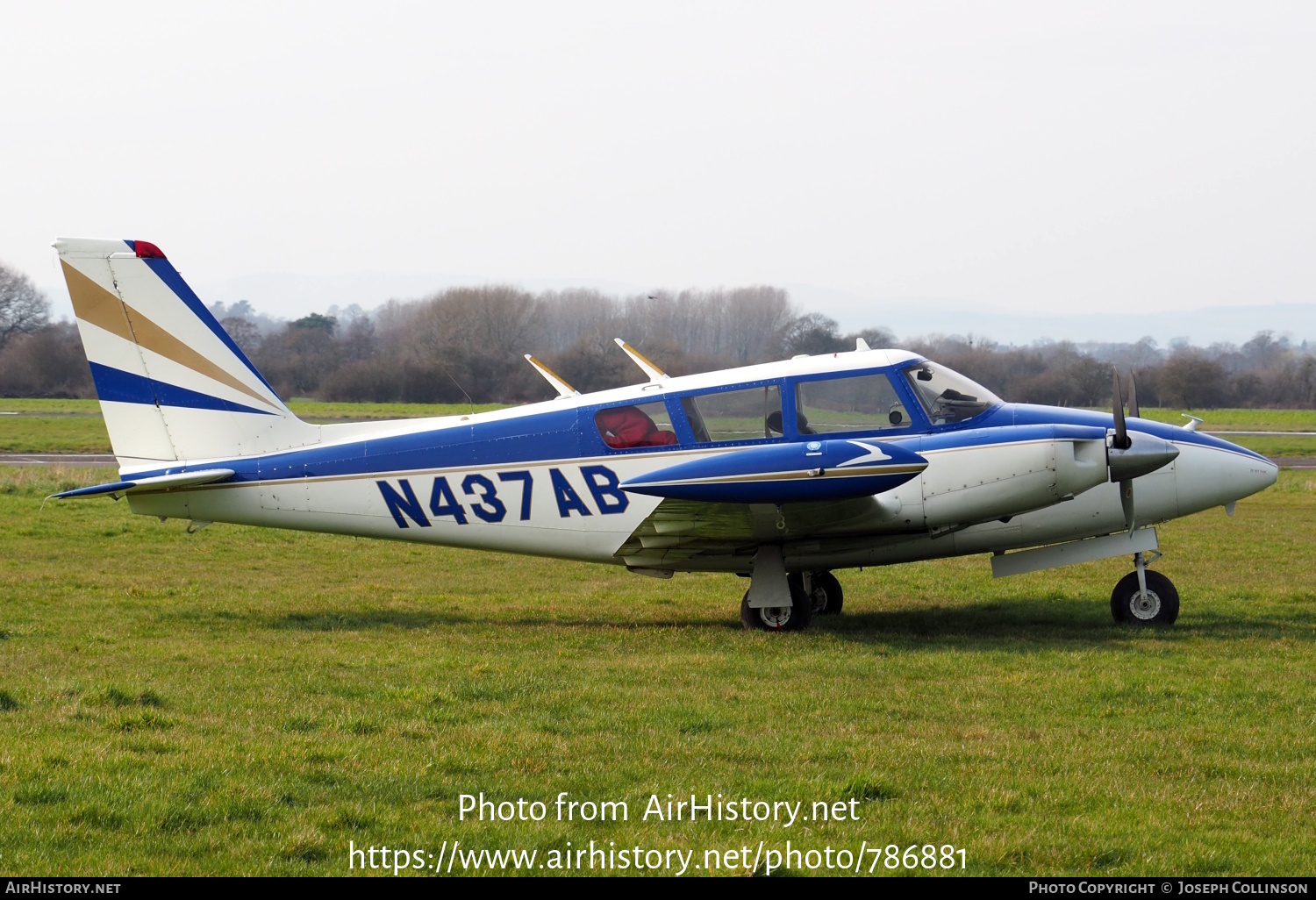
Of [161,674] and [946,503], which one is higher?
Result: [946,503]

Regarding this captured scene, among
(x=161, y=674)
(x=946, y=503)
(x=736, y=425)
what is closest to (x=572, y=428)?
(x=736, y=425)

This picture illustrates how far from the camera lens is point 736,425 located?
10898 mm

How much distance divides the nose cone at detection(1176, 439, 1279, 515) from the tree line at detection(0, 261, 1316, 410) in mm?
13748

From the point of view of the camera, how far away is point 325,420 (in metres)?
35.3

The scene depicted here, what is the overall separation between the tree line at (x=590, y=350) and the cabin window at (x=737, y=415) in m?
Result: 13.1

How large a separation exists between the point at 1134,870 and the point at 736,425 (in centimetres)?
649

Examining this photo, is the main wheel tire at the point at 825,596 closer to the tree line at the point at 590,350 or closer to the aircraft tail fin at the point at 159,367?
the aircraft tail fin at the point at 159,367

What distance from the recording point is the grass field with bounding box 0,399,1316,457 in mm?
33969

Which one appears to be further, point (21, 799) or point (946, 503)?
point (946, 503)

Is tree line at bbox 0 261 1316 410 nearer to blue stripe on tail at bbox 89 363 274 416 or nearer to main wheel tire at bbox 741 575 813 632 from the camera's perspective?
blue stripe on tail at bbox 89 363 274 416

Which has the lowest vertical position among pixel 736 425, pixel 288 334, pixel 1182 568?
pixel 1182 568

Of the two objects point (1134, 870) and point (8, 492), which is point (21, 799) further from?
point (8, 492)

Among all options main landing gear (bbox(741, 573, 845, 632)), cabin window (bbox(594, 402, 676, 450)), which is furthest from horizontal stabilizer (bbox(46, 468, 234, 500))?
main landing gear (bbox(741, 573, 845, 632))

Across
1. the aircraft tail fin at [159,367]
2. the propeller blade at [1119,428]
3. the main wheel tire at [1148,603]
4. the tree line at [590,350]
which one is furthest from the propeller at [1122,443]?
the tree line at [590,350]
